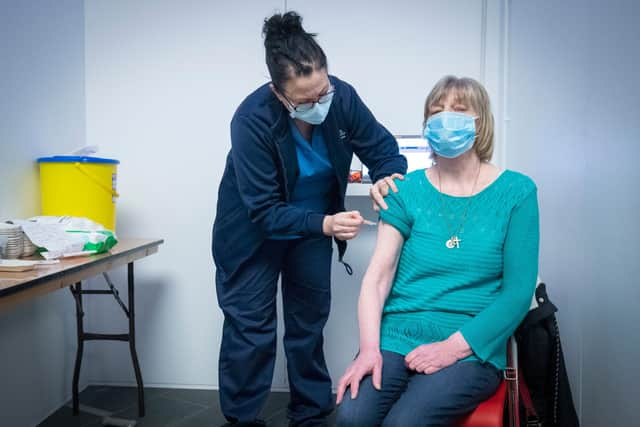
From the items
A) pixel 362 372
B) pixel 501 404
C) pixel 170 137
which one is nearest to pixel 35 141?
pixel 170 137

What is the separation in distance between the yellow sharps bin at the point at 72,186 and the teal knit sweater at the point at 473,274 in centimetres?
127

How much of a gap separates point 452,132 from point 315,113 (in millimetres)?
461

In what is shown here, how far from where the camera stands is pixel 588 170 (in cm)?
172

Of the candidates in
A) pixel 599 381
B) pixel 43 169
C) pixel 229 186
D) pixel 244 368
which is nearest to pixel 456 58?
pixel 229 186

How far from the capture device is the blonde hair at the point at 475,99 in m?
1.43

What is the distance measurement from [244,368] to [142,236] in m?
1.02

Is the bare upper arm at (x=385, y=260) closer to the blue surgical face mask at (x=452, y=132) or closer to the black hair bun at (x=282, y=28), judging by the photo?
the blue surgical face mask at (x=452, y=132)

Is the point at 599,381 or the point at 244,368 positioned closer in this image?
the point at 599,381

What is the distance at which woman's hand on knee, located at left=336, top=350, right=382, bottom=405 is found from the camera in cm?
124

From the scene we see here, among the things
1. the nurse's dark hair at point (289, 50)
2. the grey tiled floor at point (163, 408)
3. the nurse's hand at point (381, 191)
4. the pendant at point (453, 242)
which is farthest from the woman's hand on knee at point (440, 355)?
the grey tiled floor at point (163, 408)

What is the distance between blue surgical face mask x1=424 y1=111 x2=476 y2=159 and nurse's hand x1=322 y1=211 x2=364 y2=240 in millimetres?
302

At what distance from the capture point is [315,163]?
5.99 feet

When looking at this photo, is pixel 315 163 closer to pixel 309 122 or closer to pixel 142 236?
pixel 309 122

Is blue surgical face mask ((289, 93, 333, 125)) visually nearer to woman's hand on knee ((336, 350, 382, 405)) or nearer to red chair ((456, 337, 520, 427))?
woman's hand on knee ((336, 350, 382, 405))
